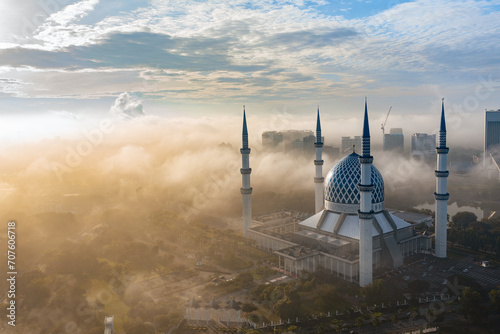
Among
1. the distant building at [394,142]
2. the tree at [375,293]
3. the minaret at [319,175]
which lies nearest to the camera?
the tree at [375,293]

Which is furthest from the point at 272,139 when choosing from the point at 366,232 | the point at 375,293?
the point at 375,293

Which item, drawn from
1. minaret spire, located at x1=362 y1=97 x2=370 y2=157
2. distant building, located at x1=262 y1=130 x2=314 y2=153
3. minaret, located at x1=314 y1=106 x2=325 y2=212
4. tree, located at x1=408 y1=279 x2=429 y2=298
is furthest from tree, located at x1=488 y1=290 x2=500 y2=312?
distant building, located at x1=262 y1=130 x2=314 y2=153

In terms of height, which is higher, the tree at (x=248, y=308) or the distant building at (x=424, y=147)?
the distant building at (x=424, y=147)

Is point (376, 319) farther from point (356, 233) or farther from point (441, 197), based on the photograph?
point (441, 197)

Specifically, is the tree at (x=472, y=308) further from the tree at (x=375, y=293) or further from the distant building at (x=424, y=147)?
the distant building at (x=424, y=147)

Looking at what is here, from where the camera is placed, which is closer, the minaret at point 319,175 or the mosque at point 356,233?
the mosque at point 356,233

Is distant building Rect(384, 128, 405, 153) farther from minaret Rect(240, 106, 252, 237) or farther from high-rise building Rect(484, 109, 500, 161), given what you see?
minaret Rect(240, 106, 252, 237)

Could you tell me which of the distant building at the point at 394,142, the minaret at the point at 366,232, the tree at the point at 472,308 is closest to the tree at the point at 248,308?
the minaret at the point at 366,232
